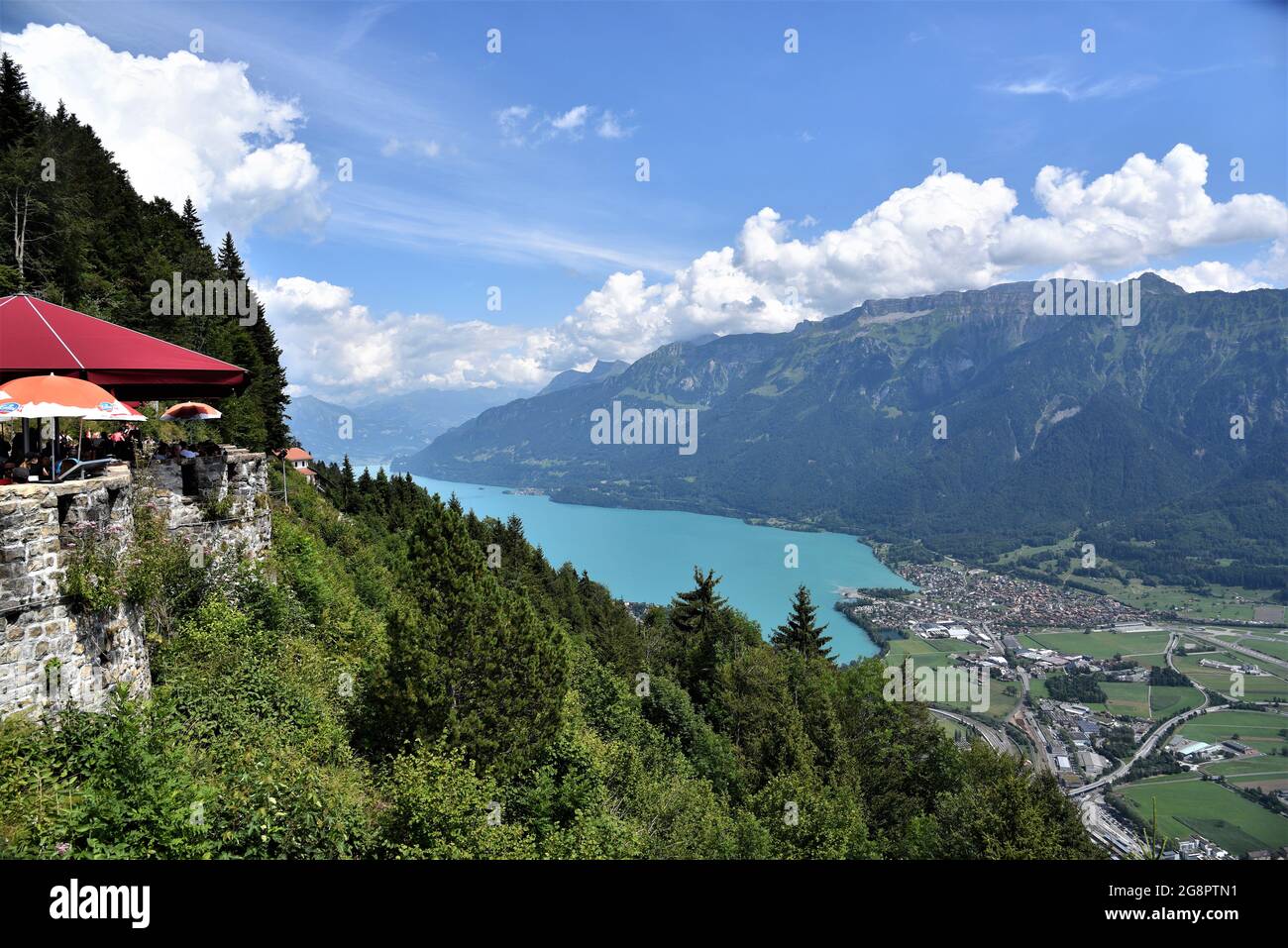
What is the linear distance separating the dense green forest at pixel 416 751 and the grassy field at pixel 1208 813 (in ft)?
97.8

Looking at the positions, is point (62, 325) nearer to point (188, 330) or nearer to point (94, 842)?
point (94, 842)

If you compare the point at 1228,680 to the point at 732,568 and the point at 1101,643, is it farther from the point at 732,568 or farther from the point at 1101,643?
the point at 732,568

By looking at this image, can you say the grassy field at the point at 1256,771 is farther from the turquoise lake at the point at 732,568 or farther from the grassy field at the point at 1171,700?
the turquoise lake at the point at 732,568

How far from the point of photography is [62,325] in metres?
8.82

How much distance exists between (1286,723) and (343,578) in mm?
91930

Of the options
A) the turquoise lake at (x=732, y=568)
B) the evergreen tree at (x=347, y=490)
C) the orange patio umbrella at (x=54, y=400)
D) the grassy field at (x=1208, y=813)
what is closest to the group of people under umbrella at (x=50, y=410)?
the orange patio umbrella at (x=54, y=400)

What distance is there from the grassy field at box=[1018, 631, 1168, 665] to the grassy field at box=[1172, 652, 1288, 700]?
14.5 ft

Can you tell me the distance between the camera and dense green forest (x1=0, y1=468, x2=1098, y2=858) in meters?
6.35

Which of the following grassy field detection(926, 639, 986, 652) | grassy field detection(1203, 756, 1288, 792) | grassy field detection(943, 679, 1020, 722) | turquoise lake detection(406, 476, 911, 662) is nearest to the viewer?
grassy field detection(1203, 756, 1288, 792)

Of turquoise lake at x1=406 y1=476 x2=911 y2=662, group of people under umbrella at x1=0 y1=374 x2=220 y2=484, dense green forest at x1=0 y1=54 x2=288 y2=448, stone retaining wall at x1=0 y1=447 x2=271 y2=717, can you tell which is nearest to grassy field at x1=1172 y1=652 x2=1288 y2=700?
turquoise lake at x1=406 y1=476 x2=911 y2=662

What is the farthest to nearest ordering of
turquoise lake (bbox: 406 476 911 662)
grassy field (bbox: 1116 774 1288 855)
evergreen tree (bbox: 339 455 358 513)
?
turquoise lake (bbox: 406 476 911 662) → grassy field (bbox: 1116 774 1288 855) → evergreen tree (bbox: 339 455 358 513)

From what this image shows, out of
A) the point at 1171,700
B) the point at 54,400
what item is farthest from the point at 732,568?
the point at 54,400

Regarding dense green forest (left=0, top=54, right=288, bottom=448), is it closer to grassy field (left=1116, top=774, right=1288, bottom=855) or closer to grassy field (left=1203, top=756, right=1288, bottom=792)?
grassy field (left=1116, top=774, right=1288, bottom=855)

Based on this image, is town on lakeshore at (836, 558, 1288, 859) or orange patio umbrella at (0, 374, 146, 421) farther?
town on lakeshore at (836, 558, 1288, 859)
